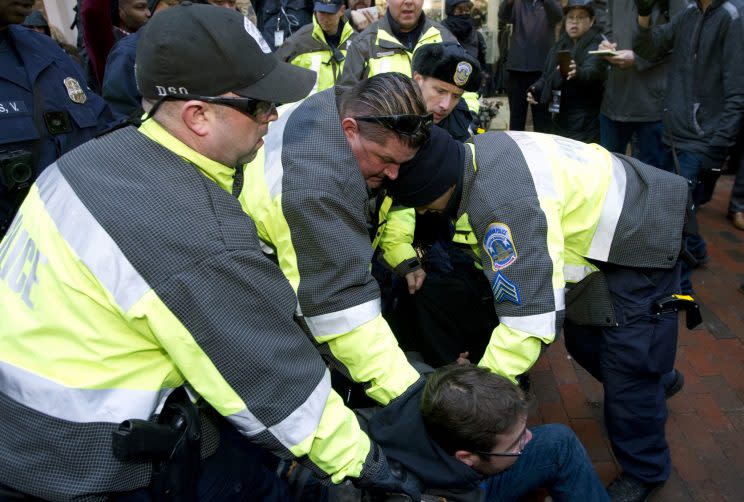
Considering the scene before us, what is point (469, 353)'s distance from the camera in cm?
269

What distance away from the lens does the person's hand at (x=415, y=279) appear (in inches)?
106

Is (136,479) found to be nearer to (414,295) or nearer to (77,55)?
(414,295)

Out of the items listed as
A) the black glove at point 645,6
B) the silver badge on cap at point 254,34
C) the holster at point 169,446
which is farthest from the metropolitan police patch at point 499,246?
the black glove at point 645,6

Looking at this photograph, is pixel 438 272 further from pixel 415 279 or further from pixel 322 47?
pixel 322 47

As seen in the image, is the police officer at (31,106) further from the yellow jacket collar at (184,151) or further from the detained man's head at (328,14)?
the detained man's head at (328,14)

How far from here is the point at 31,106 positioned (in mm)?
2562

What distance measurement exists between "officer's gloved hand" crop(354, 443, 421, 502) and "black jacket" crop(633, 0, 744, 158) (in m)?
3.31

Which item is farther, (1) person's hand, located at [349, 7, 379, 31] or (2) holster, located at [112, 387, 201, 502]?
(1) person's hand, located at [349, 7, 379, 31]

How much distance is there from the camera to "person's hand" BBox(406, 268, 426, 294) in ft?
8.83

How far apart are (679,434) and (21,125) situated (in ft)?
10.8

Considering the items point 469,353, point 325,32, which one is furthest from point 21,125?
point 325,32

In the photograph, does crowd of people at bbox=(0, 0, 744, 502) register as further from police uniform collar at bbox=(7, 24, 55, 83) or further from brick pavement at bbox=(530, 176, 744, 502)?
brick pavement at bbox=(530, 176, 744, 502)

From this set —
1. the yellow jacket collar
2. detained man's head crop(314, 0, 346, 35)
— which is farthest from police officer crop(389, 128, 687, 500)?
detained man's head crop(314, 0, 346, 35)

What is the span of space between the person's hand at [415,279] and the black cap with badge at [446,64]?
93cm
